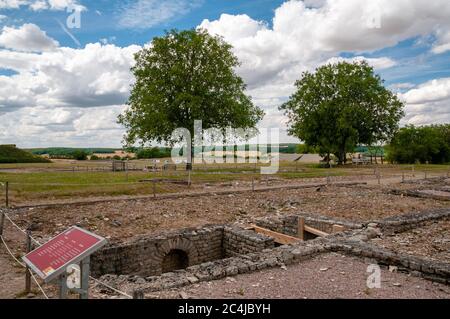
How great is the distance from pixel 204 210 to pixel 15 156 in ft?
180

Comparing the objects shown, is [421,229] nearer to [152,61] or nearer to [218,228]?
[218,228]

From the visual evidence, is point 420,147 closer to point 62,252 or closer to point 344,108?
point 344,108

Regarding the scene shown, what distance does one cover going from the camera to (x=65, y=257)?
517cm

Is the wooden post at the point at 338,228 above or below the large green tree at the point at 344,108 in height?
below

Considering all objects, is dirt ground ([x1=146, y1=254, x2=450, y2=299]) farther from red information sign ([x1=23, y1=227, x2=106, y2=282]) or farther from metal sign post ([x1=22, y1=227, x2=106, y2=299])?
red information sign ([x1=23, y1=227, x2=106, y2=282])

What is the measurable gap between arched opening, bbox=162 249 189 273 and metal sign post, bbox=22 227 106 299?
7.38 metres

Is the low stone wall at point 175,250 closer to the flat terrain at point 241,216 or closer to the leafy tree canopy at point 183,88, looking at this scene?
the flat terrain at point 241,216

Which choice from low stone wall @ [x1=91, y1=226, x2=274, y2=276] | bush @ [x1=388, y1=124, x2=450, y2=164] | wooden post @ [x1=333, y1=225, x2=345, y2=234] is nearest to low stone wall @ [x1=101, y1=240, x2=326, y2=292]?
low stone wall @ [x1=91, y1=226, x2=274, y2=276]

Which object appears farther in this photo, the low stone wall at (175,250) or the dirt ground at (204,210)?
the dirt ground at (204,210)

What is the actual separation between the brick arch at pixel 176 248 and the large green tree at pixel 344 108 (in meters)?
34.6

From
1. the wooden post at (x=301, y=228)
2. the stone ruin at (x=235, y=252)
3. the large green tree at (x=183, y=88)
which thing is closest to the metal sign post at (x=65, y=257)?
the stone ruin at (x=235, y=252)

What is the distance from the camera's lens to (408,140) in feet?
217

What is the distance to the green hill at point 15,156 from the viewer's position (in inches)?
2289
